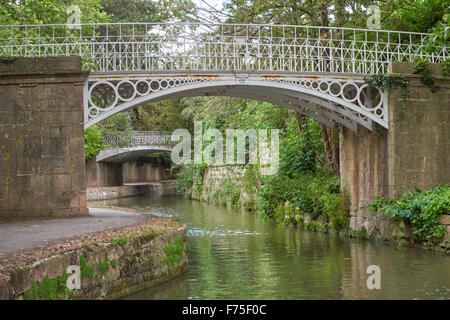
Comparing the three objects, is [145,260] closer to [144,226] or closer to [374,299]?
[144,226]

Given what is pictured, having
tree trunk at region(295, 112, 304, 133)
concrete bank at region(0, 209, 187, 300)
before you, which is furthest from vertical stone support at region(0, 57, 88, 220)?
tree trunk at region(295, 112, 304, 133)

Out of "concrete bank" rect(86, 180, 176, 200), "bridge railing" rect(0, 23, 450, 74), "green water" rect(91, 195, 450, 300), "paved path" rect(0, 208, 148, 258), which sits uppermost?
"bridge railing" rect(0, 23, 450, 74)

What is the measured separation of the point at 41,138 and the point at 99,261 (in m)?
6.21

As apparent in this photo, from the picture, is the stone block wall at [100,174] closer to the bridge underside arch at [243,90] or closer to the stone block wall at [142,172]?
the stone block wall at [142,172]

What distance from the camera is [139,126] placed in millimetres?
48906

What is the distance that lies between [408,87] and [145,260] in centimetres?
919

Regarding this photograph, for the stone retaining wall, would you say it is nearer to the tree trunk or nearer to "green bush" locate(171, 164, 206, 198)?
the tree trunk

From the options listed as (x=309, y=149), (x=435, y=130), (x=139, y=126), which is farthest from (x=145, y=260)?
(x=139, y=126)

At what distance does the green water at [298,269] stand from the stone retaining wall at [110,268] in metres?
0.26

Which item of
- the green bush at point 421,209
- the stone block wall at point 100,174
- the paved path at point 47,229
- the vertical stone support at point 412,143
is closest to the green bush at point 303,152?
the vertical stone support at point 412,143

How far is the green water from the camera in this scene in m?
10.0

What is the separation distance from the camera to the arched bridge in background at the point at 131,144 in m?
40.5

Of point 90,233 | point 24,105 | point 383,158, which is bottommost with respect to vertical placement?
point 90,233

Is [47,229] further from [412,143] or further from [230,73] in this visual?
Answer: [412,143]
